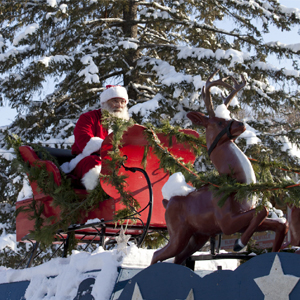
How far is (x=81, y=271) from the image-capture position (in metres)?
3.01

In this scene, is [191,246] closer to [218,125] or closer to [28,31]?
[218,125]

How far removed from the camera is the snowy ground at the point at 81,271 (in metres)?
2.71

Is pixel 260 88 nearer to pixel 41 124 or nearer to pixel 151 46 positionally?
pixel 151 46

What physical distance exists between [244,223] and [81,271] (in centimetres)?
134

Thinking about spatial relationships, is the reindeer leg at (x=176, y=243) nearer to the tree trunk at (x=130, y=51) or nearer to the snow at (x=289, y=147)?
the snow at (x=289, y=147)

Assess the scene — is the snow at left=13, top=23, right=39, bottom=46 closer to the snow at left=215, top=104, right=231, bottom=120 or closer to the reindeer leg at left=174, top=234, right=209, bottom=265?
the snow at left=215, top=104, right=231, bottom=120

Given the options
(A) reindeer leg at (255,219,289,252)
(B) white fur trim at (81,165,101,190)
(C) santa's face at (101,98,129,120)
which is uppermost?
(C) santa's face at (101,98,129,120)

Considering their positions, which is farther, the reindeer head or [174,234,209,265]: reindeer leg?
[174,234,209,265]: reindeer leg

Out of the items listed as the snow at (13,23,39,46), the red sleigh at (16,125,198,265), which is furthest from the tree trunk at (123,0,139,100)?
the red sleigh at (16,125,198,265)

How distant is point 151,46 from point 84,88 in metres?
2.15

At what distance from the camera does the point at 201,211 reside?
2607mm

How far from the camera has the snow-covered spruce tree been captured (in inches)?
374

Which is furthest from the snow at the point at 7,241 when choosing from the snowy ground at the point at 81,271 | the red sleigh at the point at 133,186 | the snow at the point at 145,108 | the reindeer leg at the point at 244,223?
the reindeer leg at the point at 244,223

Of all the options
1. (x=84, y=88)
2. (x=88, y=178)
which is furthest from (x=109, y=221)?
(x=84, y=88)
